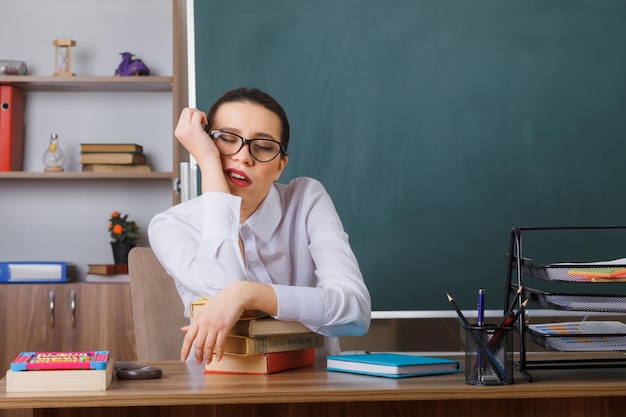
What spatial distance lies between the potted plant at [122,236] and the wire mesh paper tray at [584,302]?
236cm

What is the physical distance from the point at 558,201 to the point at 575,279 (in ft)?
5.27

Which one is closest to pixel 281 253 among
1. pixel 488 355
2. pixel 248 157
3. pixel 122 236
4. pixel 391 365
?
pixel 248 157

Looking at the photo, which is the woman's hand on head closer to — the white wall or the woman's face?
the woman's face

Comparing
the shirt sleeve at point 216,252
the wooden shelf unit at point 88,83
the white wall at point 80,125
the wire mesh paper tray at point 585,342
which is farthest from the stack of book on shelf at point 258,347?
the white wall at point 80,125

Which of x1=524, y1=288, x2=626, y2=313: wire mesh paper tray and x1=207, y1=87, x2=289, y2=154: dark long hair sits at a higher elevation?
x1=207, y1=87, x2=289, y2=154: dark long hair

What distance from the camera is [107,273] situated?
130 inches

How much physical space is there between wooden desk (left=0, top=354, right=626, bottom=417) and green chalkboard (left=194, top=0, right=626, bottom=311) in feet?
4.94

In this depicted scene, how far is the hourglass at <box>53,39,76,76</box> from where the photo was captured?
11.4ft

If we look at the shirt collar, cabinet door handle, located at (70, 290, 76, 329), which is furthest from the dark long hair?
cabinet door handle, located at (70, 290, 76, 329)

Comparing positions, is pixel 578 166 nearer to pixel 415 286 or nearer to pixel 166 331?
pixel 415 286

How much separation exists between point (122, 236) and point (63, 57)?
2.78ft

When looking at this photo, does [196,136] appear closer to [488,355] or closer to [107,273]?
[488,355]

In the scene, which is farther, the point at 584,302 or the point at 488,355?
the point at 584,302

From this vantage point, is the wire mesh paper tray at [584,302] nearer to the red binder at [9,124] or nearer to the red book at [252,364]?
the red book at [252,364]
